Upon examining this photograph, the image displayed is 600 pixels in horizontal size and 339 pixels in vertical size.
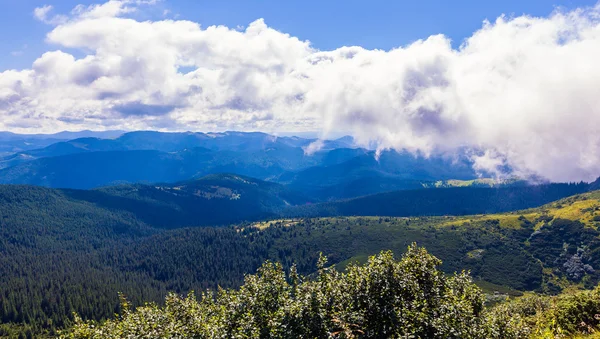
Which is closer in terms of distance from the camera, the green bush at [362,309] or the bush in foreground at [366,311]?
the green bush at [362,309]

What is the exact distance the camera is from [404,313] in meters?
39.0

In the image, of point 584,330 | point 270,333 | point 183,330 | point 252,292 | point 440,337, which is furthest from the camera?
point 584,330

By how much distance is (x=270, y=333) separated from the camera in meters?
42.4

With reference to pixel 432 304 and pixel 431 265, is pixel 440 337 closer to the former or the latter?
pixel 432 304

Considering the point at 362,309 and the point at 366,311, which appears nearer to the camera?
the point at 366,311

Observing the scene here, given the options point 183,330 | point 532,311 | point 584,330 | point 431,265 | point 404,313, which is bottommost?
point 532,311

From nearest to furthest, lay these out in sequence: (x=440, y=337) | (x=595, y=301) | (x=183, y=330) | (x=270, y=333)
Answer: (x=440, y=337)
(x=270, y=333)
(x=183, y=330)
(x=595, y=301)

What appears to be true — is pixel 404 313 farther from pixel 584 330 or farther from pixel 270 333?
pixel 584 330

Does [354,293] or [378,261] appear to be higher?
[378,261]

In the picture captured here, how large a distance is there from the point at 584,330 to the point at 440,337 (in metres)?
→ 56.5

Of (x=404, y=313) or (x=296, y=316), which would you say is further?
(x=296, y=316)

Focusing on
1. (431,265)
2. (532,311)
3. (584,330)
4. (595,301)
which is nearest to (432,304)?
(431,265)

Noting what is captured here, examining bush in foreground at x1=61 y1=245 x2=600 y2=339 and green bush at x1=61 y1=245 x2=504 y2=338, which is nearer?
green bush at x1=61 y1=245 x2=504 y2=338

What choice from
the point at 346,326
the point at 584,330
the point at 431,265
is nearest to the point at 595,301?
the point at 584,330
